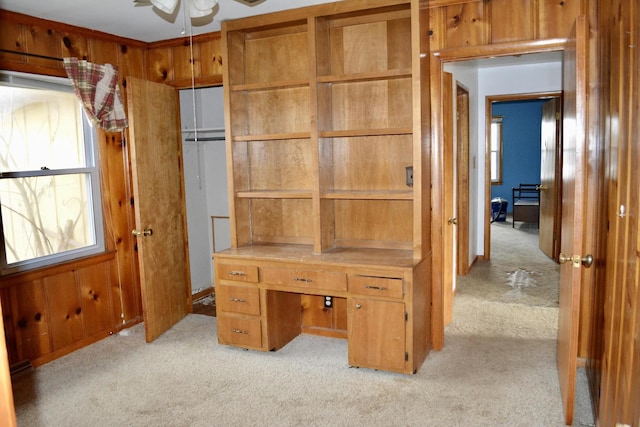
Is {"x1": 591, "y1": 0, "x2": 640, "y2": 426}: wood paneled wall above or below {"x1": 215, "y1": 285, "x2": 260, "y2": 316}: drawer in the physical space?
above

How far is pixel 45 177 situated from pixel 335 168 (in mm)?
2026

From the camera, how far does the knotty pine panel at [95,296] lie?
3.58 metres

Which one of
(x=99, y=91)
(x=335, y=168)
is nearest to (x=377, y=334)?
(x=335, y=168)

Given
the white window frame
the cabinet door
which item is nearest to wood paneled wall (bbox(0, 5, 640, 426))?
the cabinet door

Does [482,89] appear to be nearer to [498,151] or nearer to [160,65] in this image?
[160,65]

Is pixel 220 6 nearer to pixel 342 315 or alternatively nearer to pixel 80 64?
pixel 80 64

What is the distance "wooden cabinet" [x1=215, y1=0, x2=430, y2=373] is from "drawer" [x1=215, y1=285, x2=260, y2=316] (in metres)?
0.03

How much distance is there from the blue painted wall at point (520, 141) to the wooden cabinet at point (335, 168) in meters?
7.16

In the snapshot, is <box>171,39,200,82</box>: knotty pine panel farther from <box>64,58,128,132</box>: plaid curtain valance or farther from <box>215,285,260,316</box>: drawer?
<box>215,285,260,316</box>: drawer

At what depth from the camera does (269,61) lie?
3590 millimetres

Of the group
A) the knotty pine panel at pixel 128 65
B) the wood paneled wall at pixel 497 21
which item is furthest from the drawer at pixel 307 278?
the knotty pine panel at pixel 128 65

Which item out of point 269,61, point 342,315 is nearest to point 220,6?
point 269,61

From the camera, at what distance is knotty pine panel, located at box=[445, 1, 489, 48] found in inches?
117

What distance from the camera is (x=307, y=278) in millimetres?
3111
